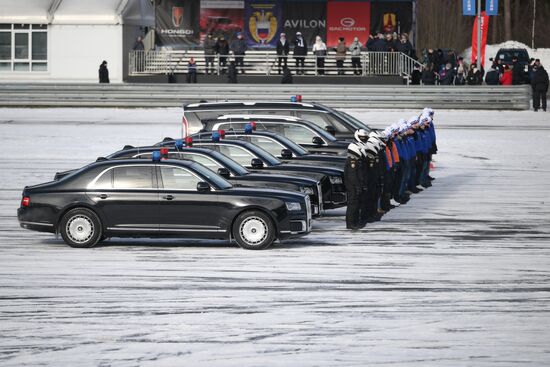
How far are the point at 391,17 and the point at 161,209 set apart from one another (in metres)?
41.4

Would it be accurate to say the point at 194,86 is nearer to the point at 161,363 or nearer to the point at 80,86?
the point at 80,86

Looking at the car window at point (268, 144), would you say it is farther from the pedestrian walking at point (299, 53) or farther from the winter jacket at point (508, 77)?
the pedestrian walking at point (299, 53)

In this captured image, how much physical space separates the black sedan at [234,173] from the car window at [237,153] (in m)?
1.02

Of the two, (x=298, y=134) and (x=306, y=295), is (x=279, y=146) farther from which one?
(x=306, y=295)

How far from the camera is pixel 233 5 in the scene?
5744cm

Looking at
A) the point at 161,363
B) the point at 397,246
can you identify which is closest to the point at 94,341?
the point at 161,363

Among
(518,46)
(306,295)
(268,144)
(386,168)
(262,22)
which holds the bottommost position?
(306,295)

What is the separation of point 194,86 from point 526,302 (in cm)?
→ 3402

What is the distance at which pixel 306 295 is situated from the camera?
1398cm

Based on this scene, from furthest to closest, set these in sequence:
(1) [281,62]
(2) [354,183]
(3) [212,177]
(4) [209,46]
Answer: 1. (4) [209,46]
2. (1) [281,62]
3. (2) [354,183]
4. (3) [212,177]

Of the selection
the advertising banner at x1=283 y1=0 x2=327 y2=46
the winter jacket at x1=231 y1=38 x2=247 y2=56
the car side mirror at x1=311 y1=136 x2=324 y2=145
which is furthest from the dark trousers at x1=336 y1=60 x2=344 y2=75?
the car side mirror at x1=311 y1=136 x2=324 y2=145

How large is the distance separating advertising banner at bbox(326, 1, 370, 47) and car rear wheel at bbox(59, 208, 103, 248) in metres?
40.9

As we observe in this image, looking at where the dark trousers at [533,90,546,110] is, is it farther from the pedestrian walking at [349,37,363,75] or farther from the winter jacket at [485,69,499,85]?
the pedestrian walking at [349,37,363,75]

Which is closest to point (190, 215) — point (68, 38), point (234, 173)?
point (234, 173)
